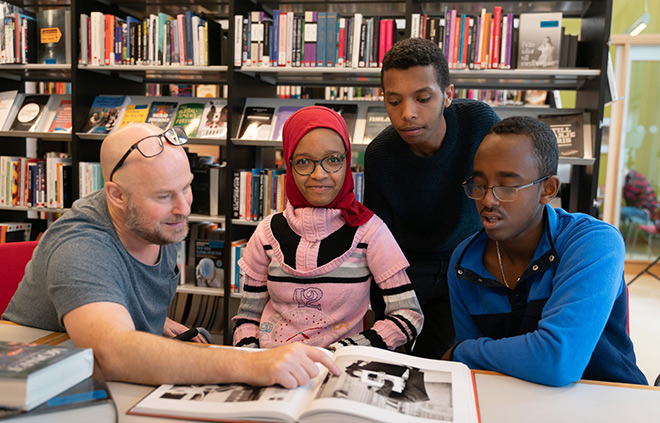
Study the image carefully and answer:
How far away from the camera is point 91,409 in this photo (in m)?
0.88

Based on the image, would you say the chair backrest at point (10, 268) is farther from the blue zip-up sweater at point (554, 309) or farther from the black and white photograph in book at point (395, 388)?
the blue zip-up sweater at point (554, 309)

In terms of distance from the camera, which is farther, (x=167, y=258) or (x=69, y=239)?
(x=167, y=258)

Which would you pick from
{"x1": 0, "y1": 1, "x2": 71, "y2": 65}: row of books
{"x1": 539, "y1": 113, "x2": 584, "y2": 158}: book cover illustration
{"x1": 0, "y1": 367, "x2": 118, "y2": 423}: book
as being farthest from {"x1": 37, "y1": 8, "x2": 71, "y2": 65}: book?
{"x1": 0, "y1": 367, "x2": 118, "y2": 423}: book

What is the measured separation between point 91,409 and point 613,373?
116 cm

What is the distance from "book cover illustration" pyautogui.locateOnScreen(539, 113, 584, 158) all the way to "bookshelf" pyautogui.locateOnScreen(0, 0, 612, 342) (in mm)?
47

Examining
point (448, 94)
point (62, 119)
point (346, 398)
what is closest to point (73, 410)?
point (346, 398)

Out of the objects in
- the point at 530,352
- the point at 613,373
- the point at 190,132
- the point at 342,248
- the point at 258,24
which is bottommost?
the point at 613,373

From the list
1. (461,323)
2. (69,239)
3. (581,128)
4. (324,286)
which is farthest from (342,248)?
(581,128)

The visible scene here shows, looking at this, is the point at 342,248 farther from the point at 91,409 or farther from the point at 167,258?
the point at 91,409

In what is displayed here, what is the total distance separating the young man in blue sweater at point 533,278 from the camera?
114 cm

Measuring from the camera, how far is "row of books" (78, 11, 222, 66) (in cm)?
331

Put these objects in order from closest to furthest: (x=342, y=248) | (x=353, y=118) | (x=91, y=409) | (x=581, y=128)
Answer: (x=91, y=409)
(x=342, y=248)
(x=581, y=128)
(x=353, y=118)

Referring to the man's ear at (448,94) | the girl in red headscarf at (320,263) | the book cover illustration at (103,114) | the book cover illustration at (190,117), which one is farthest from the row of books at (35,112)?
the man's ear at (448,94)

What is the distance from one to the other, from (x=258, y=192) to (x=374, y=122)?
2.73ft
